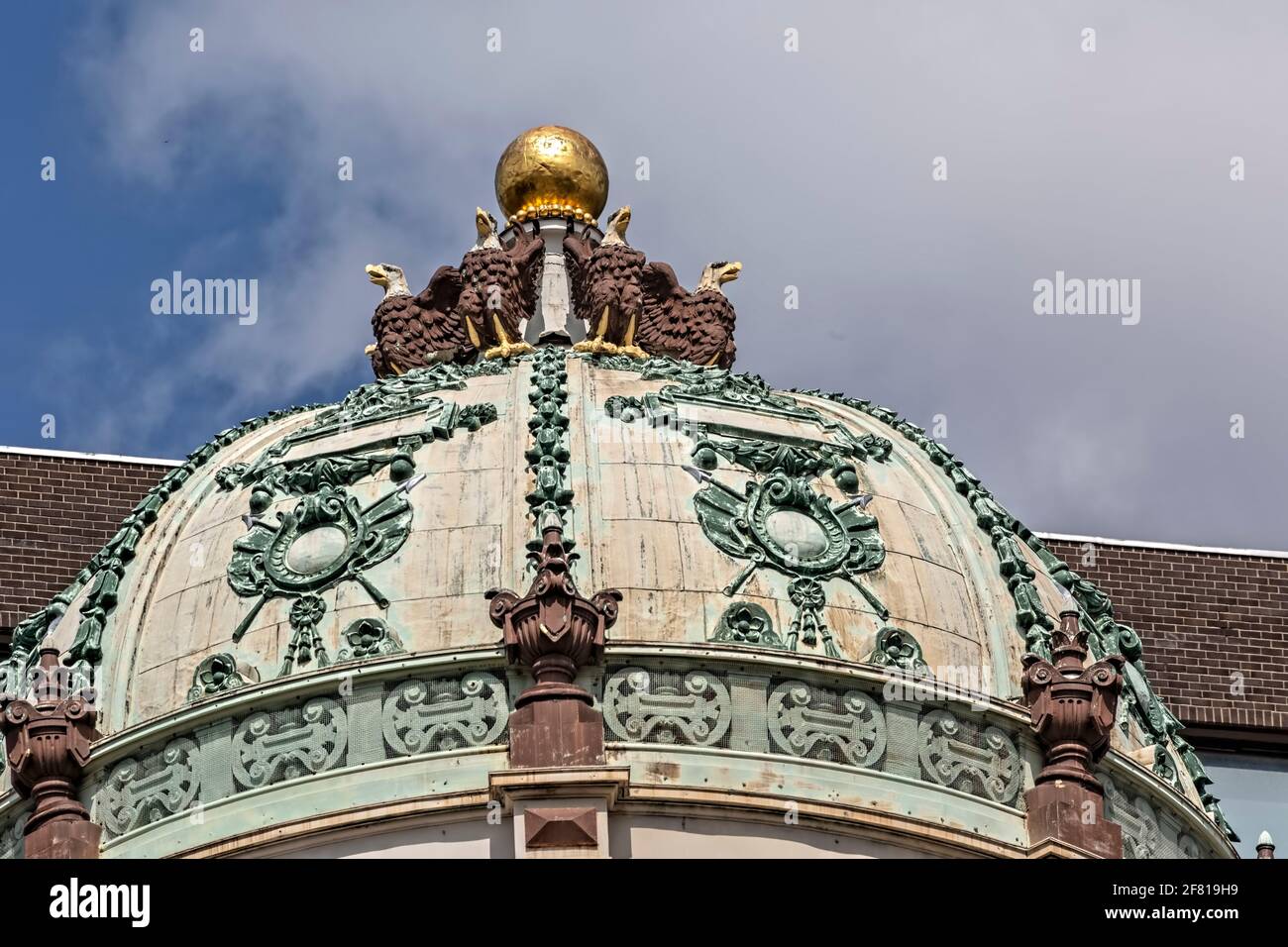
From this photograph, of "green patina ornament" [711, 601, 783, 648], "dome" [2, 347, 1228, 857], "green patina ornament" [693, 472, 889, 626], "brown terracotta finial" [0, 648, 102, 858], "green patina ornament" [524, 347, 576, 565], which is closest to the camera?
"dome" [2, 347, 1228, 857]

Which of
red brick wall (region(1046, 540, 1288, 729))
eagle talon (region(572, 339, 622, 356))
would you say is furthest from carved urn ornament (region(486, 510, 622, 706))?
red brick wall (region(1046, 540, 1288, 729))

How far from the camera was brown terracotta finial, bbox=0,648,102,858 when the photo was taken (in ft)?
147

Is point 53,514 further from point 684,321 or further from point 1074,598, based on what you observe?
point 1074,598

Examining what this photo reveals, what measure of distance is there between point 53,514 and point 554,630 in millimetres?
17938

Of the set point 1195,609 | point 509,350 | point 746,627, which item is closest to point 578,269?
point 509,350

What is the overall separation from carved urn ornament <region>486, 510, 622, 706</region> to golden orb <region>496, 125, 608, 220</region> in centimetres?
959

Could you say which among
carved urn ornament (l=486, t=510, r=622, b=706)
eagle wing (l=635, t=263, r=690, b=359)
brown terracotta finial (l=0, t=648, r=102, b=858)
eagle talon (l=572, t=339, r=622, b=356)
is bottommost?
brown terracotta finial (l=0, t=648, r=102, b=858)

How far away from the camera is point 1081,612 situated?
4888 centimetres

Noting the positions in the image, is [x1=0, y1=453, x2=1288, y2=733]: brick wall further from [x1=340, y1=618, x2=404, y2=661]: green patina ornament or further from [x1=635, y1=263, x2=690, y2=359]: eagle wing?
[x1=340, y1=618, x2=404, y2=661]: green patina ornament

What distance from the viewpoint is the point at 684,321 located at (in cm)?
5175
